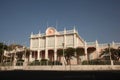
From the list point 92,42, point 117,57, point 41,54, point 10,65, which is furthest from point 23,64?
point 117,57

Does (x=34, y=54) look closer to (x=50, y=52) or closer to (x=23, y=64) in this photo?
(x=50, y=52)

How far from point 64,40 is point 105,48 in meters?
15.3

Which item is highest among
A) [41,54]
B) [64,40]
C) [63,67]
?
[64,40]

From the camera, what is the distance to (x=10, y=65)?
165ft
